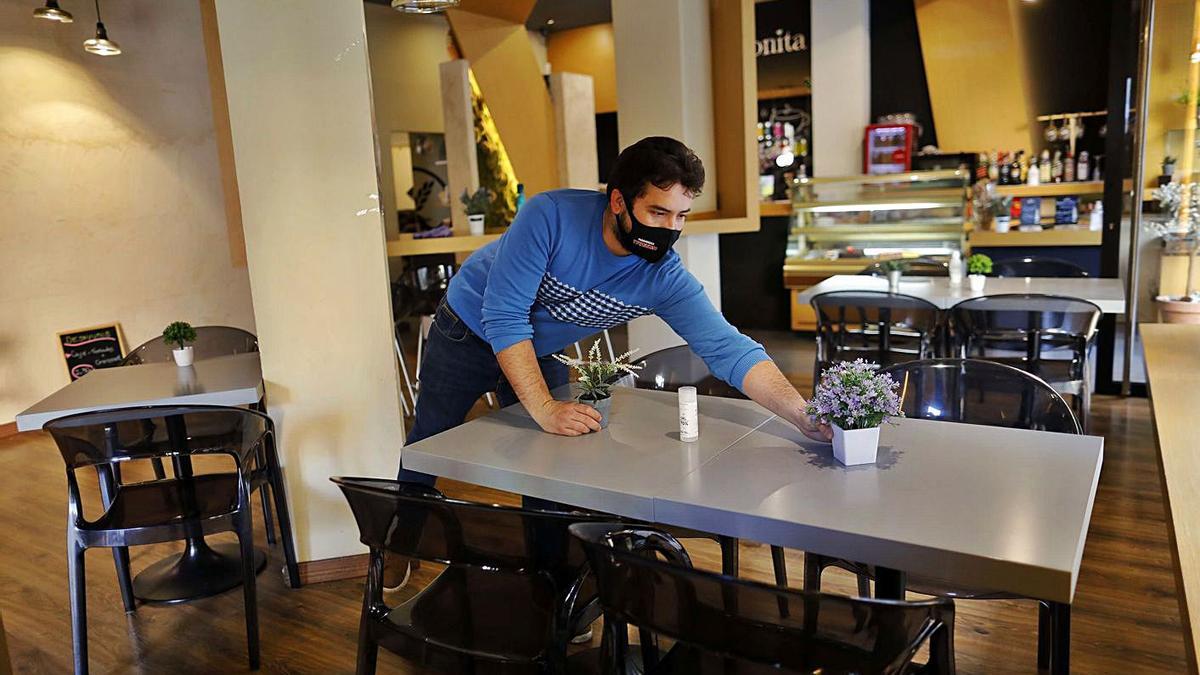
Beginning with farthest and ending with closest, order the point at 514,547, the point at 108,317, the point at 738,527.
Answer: the point at 108,317, the point at 514,547, the point at 738,527

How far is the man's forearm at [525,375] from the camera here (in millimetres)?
2264

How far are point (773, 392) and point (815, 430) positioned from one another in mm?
187

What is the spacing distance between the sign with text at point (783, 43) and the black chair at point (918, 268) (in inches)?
117

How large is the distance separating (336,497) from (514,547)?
1806 millimetres

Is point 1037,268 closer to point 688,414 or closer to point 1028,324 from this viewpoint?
point 1028,324

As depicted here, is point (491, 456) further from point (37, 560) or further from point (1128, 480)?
point (1128, 480)

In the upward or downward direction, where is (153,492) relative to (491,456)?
downward

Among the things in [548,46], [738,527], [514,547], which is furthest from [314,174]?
[548,46]

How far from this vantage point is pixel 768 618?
1.35 meters

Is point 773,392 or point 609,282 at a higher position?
point 609,282

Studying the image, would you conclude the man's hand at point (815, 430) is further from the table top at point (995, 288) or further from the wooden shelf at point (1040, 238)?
the wooden shelf at point (1040, 238)

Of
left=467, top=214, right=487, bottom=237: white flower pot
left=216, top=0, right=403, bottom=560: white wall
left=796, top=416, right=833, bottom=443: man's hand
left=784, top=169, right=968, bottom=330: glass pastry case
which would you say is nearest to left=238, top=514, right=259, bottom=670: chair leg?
left=216, top=0, right=403, bottom=560: white wall

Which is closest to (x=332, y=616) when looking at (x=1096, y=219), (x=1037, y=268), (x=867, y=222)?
(x=1037, y=268)

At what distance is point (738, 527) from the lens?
5.46 feet
